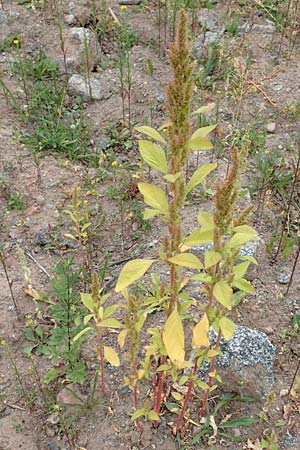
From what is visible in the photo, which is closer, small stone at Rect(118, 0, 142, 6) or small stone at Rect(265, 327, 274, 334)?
small stone at Rect(265, 327, 274, 334)

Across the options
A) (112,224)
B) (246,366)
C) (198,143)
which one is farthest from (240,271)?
(112,224)

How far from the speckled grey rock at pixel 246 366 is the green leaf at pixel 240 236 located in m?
0.96

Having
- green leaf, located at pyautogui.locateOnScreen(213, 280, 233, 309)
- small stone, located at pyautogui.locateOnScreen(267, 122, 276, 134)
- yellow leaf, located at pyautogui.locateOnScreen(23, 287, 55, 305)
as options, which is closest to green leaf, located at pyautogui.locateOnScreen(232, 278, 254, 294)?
green leaf, located at pyautogui.locateOnScreen(213, 280, 233, 309)

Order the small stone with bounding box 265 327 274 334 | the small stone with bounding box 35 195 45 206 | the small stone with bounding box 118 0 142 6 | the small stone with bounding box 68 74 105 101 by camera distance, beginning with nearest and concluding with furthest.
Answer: the small stone with bounding box 265 327 274 334 → the small stone with bounding box 35 195 45 206 → the small stone with bounding box 68 74 105 101 → the small stone with bounding box 118 0 142 6

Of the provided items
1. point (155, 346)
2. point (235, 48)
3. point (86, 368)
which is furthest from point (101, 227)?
point (235, 48)

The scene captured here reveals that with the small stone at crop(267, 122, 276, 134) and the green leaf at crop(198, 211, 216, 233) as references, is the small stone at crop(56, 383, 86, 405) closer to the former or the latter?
the green leaf at crop(198, 211, 216, 233)

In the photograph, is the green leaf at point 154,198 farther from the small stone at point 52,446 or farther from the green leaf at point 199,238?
the small stone at point 52,446

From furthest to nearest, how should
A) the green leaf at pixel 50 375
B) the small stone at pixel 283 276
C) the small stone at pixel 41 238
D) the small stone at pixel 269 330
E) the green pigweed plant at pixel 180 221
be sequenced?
the small stone at pixel 41 238 → the small stone at pixel 283 276 → the small stone at pixel 269 330 → the green leaf at pixel 50 375 → the green pigweed plant at pixel 180 221

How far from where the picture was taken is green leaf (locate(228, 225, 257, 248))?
204cm

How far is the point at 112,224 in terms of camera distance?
3930 mm

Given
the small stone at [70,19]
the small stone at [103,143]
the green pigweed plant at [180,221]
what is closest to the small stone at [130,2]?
the small stone at [70,19]

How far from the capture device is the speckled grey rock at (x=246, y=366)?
9.51 ft

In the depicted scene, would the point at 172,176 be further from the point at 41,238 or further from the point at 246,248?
the point at 41,238

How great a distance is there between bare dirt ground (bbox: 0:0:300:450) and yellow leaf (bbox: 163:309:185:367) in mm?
924
